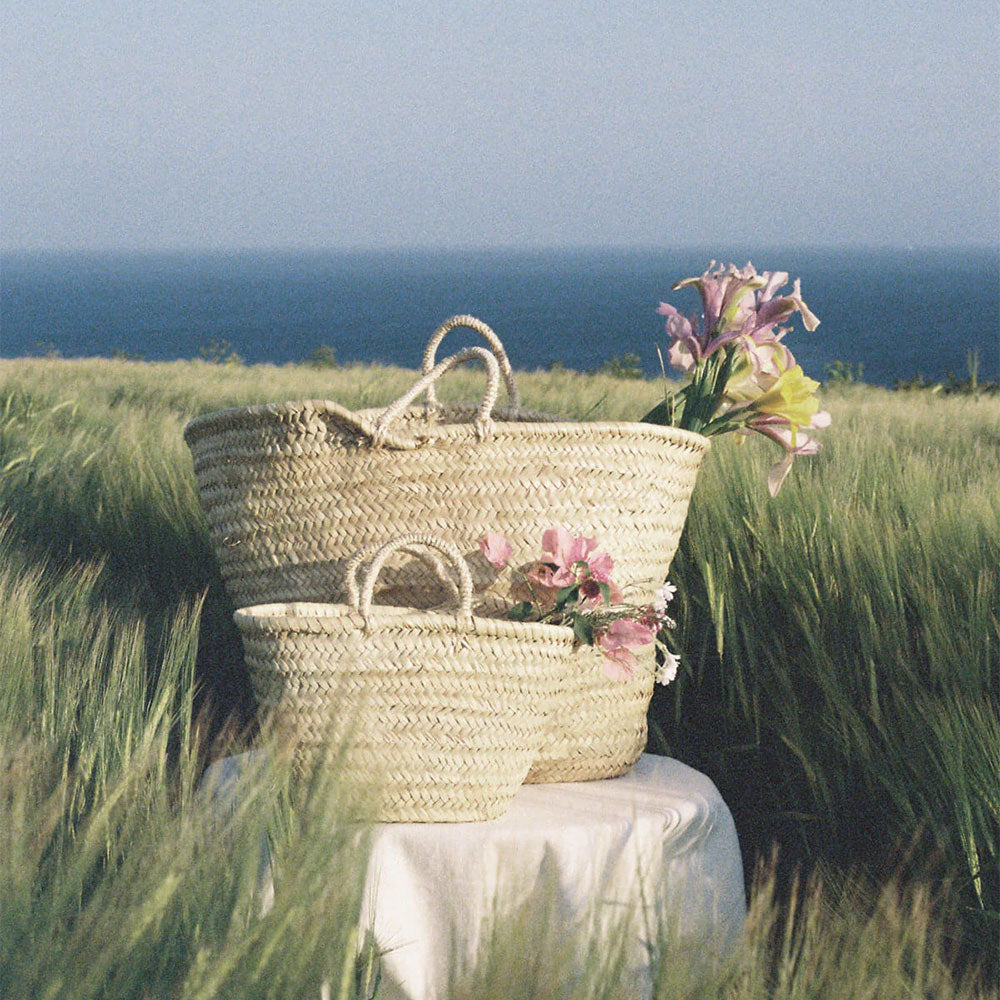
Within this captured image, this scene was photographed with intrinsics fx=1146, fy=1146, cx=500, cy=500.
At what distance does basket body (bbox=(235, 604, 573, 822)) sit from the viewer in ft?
4.69

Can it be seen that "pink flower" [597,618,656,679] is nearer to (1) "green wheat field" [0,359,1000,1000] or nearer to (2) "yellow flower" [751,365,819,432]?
(1) "green wheat field" [0,359,1000,1000]

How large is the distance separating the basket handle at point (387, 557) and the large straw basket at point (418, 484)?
0.20 feet

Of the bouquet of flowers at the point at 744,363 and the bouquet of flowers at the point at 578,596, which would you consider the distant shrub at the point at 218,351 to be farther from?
the bouquet of flowers at the point at 578,596

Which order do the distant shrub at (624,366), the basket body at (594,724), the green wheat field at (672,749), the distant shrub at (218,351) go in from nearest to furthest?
1. the green wheat field at (672,749)
2. the basket body at (594,724)
3. the distant shrub at (624,366)
4. the distant shrub at (218,351)

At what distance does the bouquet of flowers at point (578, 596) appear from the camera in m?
1.54

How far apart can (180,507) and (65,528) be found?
0.38 meters

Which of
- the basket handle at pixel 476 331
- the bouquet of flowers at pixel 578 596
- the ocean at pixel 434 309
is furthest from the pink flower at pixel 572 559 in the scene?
the ocean at pixel 434 309

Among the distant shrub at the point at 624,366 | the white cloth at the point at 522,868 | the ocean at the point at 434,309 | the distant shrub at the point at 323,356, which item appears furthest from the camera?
the ocean at the point at 434,309

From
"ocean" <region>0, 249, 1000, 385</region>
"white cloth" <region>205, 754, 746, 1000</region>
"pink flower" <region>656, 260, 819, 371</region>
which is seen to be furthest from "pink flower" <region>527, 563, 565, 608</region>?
"ocean" <region>0, 249, 1000, 385</region>

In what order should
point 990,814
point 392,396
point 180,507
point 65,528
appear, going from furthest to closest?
point 392,396
point 65,528
point 180,507
point 990,814

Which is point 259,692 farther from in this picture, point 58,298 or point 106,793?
point 58,298

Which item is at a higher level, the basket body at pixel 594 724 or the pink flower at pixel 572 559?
the pink flower at pixel 572 559

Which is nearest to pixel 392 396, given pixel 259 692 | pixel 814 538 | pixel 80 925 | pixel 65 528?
pixel 65 528

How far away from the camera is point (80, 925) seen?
0.75 meters
